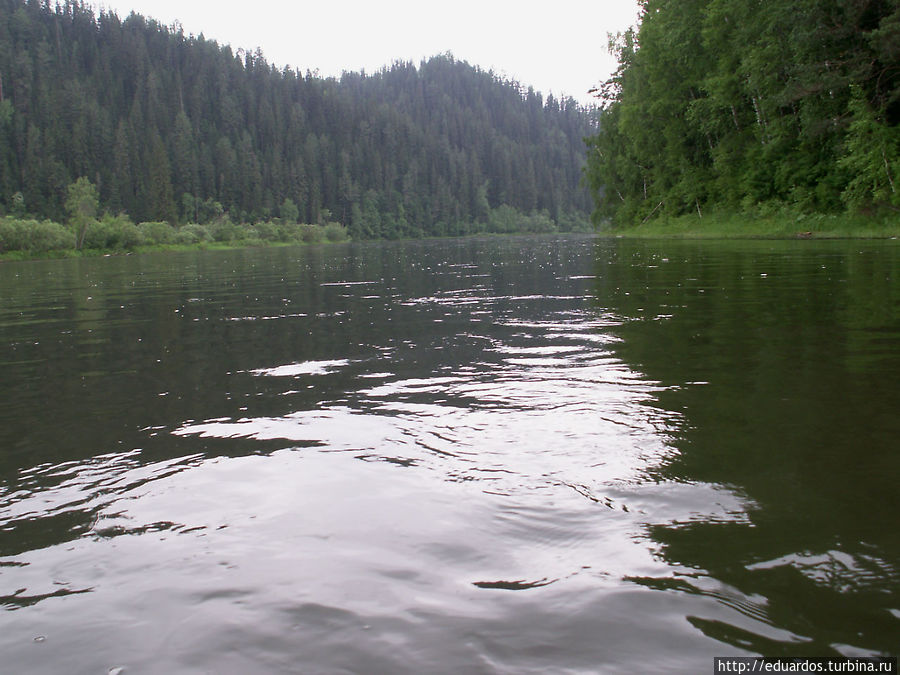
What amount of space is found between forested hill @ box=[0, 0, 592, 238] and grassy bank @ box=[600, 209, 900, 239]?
59.0m

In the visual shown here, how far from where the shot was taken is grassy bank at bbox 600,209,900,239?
97.8 feet

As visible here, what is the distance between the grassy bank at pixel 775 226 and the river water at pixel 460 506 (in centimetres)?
2548

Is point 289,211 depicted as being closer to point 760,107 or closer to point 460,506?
point 760,107

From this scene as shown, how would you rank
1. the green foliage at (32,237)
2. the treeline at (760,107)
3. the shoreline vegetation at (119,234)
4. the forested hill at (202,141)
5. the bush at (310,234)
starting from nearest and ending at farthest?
the treeline at (760,107) → the green foliage at (32,237) → the shoreline vegetation at (119,234) → the bush at (310,234) → the forested hill at (202,141)

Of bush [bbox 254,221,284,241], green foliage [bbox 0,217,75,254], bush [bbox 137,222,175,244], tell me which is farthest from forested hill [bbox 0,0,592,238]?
green foliage [bbox 0,217,75,254]

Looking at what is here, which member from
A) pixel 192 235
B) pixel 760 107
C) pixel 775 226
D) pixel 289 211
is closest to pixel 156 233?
pixel 192 235

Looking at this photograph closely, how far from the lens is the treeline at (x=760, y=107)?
29.6m

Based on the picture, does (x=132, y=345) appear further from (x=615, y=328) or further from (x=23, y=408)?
(x=615, y=328)

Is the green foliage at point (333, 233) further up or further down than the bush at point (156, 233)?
further up

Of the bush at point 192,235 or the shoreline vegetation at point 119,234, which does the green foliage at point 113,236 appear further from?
the bush at point 192,235

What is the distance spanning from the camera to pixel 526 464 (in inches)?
165

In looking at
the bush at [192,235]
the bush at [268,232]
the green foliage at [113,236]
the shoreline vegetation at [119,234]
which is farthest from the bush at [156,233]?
the bush at [268,232]

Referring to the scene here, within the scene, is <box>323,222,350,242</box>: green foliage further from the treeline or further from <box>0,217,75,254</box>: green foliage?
the treeline

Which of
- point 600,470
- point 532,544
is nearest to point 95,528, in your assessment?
point 532,544
